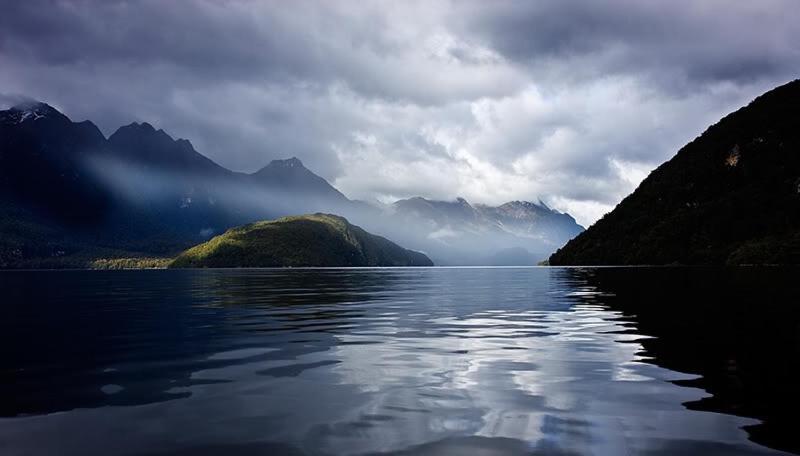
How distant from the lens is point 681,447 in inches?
445

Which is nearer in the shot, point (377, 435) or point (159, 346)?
point (377, 435)

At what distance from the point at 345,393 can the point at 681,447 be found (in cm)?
943

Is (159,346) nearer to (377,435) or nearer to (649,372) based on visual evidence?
(377,435)

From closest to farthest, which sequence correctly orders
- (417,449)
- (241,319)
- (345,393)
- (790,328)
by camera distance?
(417,449) < (345,393) < (790,328) < (241,319)

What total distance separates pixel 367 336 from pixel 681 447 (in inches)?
810

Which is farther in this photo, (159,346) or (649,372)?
(159,346)

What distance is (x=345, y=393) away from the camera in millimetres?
16609

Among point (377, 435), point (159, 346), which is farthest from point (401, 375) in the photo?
point (159, 346)

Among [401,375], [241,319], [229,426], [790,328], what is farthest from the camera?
[241,319]

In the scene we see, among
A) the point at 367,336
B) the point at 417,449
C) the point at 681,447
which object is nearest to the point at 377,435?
the point at 417,449

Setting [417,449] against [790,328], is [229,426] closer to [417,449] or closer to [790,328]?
[417,449]

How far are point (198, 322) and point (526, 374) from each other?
87.9 ft

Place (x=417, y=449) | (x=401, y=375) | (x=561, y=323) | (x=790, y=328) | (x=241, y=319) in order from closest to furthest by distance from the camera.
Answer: (x=417, y=449) → (x=401, y=375) → (x=790, y=328) → (x=561, y=323) → (x=241, y=319)

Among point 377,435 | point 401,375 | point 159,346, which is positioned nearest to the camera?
point 377,435
